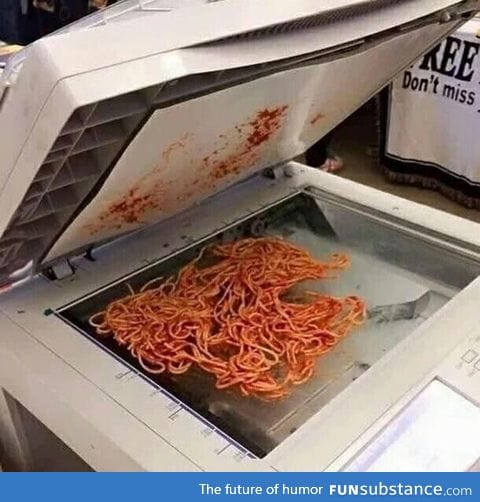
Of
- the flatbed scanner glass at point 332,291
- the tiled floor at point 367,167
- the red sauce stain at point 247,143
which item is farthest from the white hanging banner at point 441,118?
the red sauce stain at point 247,143

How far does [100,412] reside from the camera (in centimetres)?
86

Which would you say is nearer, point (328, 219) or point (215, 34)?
point (215, 34)

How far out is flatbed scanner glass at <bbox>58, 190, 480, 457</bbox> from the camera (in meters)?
0.90

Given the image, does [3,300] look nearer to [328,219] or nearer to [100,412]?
[100,412]

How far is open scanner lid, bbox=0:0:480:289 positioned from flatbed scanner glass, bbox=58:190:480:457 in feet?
0.40

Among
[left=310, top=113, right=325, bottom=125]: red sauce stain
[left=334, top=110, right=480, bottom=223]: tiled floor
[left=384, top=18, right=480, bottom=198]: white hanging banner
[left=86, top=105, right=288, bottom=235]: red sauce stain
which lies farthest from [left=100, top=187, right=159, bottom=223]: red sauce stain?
[left=334, top=110, right=480, bottom=223]: tiled floor

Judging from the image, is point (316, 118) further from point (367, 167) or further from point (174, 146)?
point (367, 167)

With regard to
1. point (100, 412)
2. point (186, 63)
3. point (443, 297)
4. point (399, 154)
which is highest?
point (186, 63)

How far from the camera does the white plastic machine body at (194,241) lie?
0.73 meters

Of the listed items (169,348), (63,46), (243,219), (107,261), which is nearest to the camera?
(63,46)

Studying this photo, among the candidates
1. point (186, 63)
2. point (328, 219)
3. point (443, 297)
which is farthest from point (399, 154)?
point (186, 63)

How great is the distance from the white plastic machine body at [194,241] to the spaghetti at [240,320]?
0.03 metres

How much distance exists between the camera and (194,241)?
4.07 feet

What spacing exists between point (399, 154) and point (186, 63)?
2.37 metres
